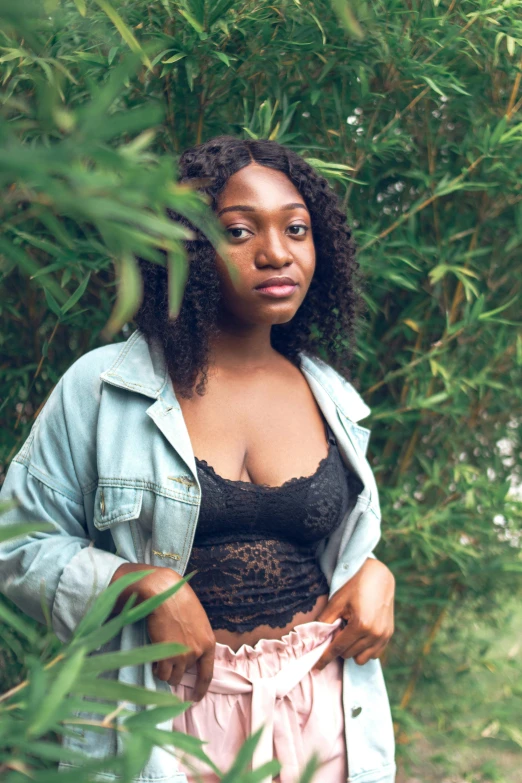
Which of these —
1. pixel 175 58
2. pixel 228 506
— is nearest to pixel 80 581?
pixel 228 506

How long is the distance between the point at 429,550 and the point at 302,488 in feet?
2.61

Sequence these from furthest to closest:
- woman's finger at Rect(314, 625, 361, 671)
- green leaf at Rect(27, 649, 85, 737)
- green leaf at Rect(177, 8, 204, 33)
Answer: green leaf at Rect(177, 8, 204, 33), woman's finger at Rect(314, 625, 361, 671), green leaf at Rect(27, 649, 85, 737)

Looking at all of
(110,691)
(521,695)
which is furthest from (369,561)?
(521,695)

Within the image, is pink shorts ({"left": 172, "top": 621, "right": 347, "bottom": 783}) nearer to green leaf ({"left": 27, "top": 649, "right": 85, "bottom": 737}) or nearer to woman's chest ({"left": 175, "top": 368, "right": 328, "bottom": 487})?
woman's chest ({"left": 175, "top": 368, "right": 328, "bottom": 487})

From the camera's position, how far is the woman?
1.54 meters

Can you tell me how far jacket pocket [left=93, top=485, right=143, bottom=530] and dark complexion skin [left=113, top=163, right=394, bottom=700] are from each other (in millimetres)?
86

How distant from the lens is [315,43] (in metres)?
1.97

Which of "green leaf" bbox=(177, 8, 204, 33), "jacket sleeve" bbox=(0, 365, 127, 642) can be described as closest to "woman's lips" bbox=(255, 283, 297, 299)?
"jacket sleeve" bbox=(0, 365, 127, 642)

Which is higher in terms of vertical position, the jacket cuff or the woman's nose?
the woman's nose

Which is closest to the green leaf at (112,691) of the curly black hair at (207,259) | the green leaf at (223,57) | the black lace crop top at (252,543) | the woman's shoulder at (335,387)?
the black lace crop top at (252,543)

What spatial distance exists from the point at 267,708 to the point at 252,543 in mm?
281

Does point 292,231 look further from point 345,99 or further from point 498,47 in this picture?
point 498,47

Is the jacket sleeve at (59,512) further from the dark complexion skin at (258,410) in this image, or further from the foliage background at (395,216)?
the foliage background at (395,216)

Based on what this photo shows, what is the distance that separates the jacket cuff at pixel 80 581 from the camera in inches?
59.0
